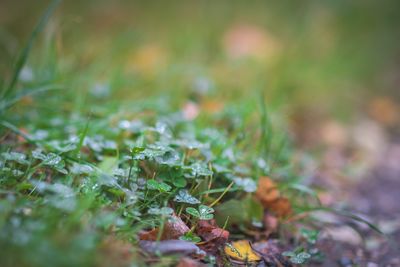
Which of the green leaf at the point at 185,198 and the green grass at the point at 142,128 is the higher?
the green grass at the point at 142,128

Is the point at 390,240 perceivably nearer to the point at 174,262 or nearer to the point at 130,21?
the point at 174,262

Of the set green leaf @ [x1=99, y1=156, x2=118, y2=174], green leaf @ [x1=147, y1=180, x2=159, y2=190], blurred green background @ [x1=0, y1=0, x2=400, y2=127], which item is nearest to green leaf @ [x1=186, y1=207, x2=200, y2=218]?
green leaf @ [x1=147, y1=180, x2=159, y2=190]

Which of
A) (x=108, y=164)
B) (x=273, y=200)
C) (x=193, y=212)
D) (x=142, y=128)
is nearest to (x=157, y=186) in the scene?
(x=193, y=212)

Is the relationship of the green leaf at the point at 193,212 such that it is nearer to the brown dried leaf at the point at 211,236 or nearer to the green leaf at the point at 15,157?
the brown dried leaf at the point at 211,236

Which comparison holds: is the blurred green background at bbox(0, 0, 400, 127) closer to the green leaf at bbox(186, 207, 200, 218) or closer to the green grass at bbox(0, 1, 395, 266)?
the green grass at bbox(0, 1, 395, 266)

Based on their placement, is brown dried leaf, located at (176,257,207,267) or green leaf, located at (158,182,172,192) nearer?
brown dried leaf, located at (176,257,207,267)

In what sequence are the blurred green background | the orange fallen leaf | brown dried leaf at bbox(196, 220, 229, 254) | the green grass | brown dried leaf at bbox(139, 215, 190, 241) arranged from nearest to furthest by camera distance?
1. the green grass
2. brown dried leaf at bbox(139, 215, 190, 241)
3. brown dried leaf at bbox(196, 220, 229, 254)
4. the orange fallen leaf
5. the blurred green background

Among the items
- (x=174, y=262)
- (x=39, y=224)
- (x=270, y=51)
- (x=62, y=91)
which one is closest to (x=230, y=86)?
(x=270, y=51)

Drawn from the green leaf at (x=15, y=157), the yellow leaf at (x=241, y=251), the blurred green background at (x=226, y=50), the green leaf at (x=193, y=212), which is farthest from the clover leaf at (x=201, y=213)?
the blurred green background at (x=226, y=50)
